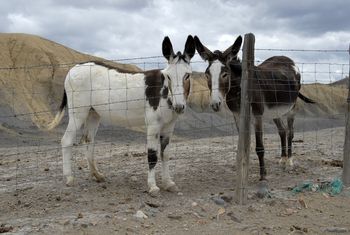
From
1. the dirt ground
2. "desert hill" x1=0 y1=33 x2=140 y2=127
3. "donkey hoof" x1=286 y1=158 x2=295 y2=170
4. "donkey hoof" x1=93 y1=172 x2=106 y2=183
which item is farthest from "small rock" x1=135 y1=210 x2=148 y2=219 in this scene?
"desert hill" x1=0 y1=33 x2=140 y2=127

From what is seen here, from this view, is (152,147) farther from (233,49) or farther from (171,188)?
(233,49)

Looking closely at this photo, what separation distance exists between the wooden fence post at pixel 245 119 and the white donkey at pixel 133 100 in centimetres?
85

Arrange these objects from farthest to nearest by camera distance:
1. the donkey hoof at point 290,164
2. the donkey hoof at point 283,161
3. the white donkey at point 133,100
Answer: the donkey hoof at point 283,161 → the donkey hoof at point 290,164 → the white donkey at point 133,100

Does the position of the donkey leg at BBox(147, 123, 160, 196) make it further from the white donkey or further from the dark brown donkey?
the dark brown donkey

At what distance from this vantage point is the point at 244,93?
650cm

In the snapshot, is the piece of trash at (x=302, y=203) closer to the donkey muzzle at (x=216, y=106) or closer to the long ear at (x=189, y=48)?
the donkey muzzle at (x=216, y=106)

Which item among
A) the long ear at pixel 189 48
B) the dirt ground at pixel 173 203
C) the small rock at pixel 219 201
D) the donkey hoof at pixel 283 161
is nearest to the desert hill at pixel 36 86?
the donkey hoof at pixel 283 161

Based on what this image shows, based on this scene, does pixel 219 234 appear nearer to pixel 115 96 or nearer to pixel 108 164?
pixel 115 96

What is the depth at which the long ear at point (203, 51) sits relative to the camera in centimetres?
728

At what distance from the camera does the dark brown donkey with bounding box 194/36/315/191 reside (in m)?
7.13

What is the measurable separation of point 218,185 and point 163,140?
50.6 inches

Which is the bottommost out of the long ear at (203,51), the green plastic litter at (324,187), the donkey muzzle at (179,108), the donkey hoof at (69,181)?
the green plastic litter at (324,187)

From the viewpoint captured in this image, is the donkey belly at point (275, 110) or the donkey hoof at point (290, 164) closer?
the donkey belly at point (275, 110)

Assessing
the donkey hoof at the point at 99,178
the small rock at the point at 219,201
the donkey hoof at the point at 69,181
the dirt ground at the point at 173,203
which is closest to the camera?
the dirt ground at the point at 173,203
